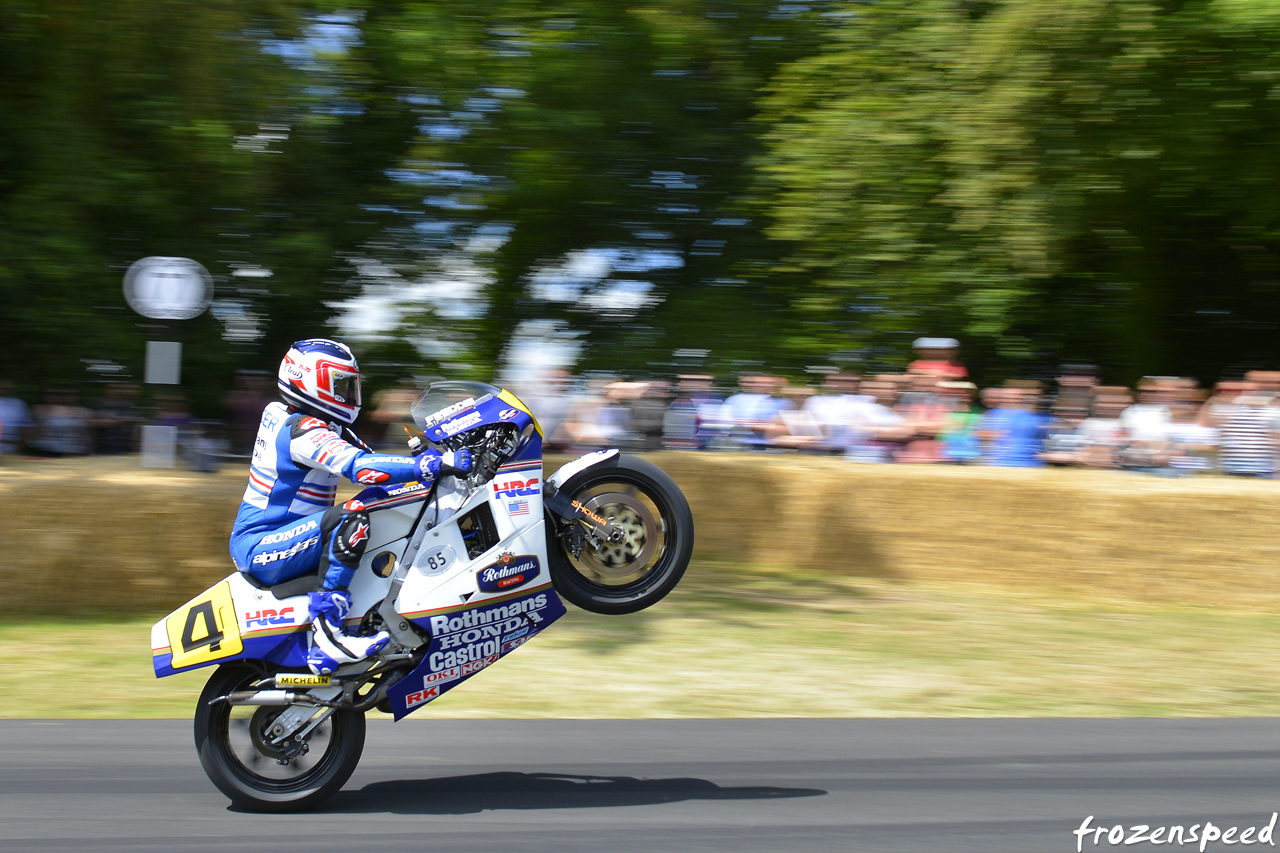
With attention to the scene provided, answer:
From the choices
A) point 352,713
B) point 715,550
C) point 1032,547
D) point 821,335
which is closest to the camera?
point 352,713

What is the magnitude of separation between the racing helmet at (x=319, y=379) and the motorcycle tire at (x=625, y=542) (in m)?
0.98

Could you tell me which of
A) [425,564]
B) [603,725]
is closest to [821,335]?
[603,725]

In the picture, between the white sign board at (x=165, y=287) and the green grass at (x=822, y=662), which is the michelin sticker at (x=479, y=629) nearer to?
the green grass at (x=822, y=662)

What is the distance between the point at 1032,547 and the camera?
9.55m

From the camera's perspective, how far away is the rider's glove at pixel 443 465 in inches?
176

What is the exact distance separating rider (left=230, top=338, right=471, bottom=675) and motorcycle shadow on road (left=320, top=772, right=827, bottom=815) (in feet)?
2.08

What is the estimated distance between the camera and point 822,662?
24.9 ft

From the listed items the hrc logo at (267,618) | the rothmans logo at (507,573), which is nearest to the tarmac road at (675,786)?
the hrc logo at (267,618)

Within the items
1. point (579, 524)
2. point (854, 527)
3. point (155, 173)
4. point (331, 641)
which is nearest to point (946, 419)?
point (854, 527)

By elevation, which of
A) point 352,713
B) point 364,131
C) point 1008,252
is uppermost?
point 364,131

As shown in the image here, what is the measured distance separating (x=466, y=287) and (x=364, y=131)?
7.19 feet

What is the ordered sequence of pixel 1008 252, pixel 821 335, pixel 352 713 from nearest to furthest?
pixel 352 713 < pixel 1008 252 < pixel 821 335

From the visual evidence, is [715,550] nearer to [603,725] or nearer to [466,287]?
[603,725]

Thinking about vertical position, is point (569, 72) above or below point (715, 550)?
above
